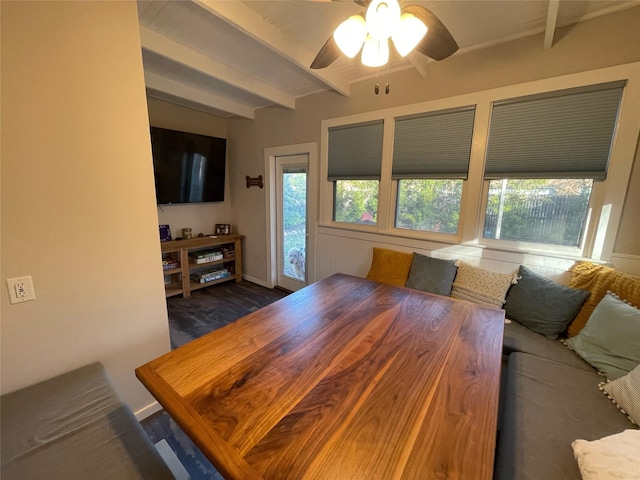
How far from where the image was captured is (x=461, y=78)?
2.15 metres

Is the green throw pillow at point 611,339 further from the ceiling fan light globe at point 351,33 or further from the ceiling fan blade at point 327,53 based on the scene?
the ceiling fan blade at point 327,53

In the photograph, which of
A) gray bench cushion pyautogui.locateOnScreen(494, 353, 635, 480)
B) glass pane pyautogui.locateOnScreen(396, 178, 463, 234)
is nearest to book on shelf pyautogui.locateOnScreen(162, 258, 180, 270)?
glass pane pyautogui.locateOnScreen(396, 178, 463, 234)

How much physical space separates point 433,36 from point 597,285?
1.83 metres

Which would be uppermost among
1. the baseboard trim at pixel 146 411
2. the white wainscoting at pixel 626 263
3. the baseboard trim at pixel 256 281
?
the white wainscoting at pixel 626 263

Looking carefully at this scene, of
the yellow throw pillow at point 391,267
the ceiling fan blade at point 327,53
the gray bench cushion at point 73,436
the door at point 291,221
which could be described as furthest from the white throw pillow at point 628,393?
the door at point 291,221

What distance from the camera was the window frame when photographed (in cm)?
164

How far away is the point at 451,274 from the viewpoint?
7.22 ft

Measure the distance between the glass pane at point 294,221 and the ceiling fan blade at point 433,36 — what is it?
2198mm

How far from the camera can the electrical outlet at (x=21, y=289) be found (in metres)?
1.18

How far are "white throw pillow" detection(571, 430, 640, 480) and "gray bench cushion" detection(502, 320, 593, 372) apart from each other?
2.40 feet

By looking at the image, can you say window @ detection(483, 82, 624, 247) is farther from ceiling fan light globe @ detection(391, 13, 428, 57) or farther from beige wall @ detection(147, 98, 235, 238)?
beige wall @ detection(147, 98, 235, 238)

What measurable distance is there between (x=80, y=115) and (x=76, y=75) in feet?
0.59

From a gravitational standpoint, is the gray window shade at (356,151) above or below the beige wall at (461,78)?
below

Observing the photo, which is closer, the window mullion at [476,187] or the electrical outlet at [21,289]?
the electrical outlet at [21,289]
